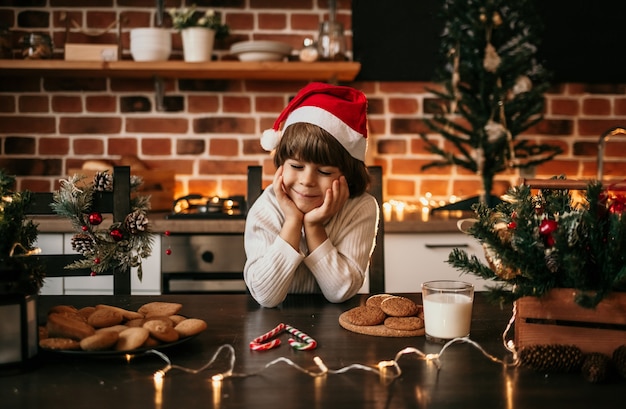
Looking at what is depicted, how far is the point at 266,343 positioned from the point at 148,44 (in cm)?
203

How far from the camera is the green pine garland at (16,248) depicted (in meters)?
0.89

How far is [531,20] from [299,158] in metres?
1.62

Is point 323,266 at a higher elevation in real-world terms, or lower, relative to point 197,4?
lower

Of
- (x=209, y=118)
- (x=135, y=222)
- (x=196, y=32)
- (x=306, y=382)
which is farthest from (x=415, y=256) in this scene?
(x=306, y=382)

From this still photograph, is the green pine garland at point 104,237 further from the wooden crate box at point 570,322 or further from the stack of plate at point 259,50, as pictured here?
the stack of plate at point 259,50

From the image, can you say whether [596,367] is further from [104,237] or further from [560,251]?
[104,237]

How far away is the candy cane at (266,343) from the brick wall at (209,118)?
6.32 ft

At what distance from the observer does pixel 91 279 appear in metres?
2.41

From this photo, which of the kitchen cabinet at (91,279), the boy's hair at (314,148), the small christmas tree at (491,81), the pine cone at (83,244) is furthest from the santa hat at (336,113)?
the small christmas tree at (491,81)

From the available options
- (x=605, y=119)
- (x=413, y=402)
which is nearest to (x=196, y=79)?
(x=605, y=119)

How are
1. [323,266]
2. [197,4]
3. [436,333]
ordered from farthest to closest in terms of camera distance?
[197,4] → [323,266] → [436,333]

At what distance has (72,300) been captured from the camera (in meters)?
1.36

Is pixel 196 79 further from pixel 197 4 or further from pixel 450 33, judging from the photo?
pixel 450 33

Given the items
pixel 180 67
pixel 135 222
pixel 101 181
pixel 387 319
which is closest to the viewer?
pixel 387 319
